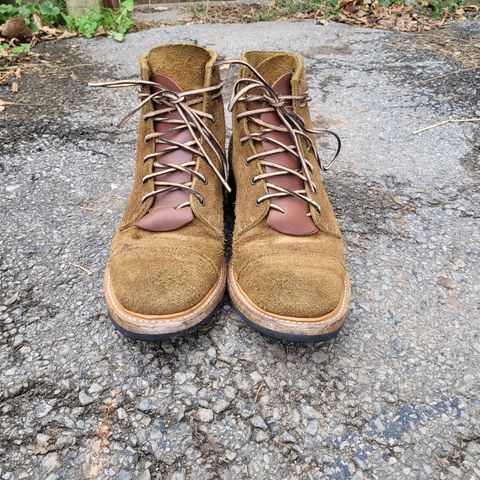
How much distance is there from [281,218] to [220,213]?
0.60 feet

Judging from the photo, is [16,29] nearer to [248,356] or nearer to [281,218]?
[281,218]

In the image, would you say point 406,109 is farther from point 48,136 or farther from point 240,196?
point 48,136

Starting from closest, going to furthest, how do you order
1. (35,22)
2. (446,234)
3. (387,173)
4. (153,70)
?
(153,70), (446,234), (387,173), (35,22)

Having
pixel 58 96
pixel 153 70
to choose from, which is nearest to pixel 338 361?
pixel 153 70

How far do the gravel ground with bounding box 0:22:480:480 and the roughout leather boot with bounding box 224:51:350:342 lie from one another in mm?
124

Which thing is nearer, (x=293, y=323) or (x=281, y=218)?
(x=293, y=323)

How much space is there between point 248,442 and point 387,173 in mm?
1170

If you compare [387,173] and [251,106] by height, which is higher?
[251,106]

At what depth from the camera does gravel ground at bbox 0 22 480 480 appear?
34.6 inches

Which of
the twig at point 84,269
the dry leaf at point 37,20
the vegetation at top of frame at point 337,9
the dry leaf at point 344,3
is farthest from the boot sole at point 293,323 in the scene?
the dry leaf at point 344,3

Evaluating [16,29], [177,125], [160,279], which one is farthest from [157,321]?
[16,29]

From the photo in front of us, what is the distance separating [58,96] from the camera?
2.26 metres

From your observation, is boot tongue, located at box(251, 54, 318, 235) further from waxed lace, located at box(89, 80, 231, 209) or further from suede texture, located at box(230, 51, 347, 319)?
waxed lace, located at box(89, 80, 231, 209)

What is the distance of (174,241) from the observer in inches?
42.1
